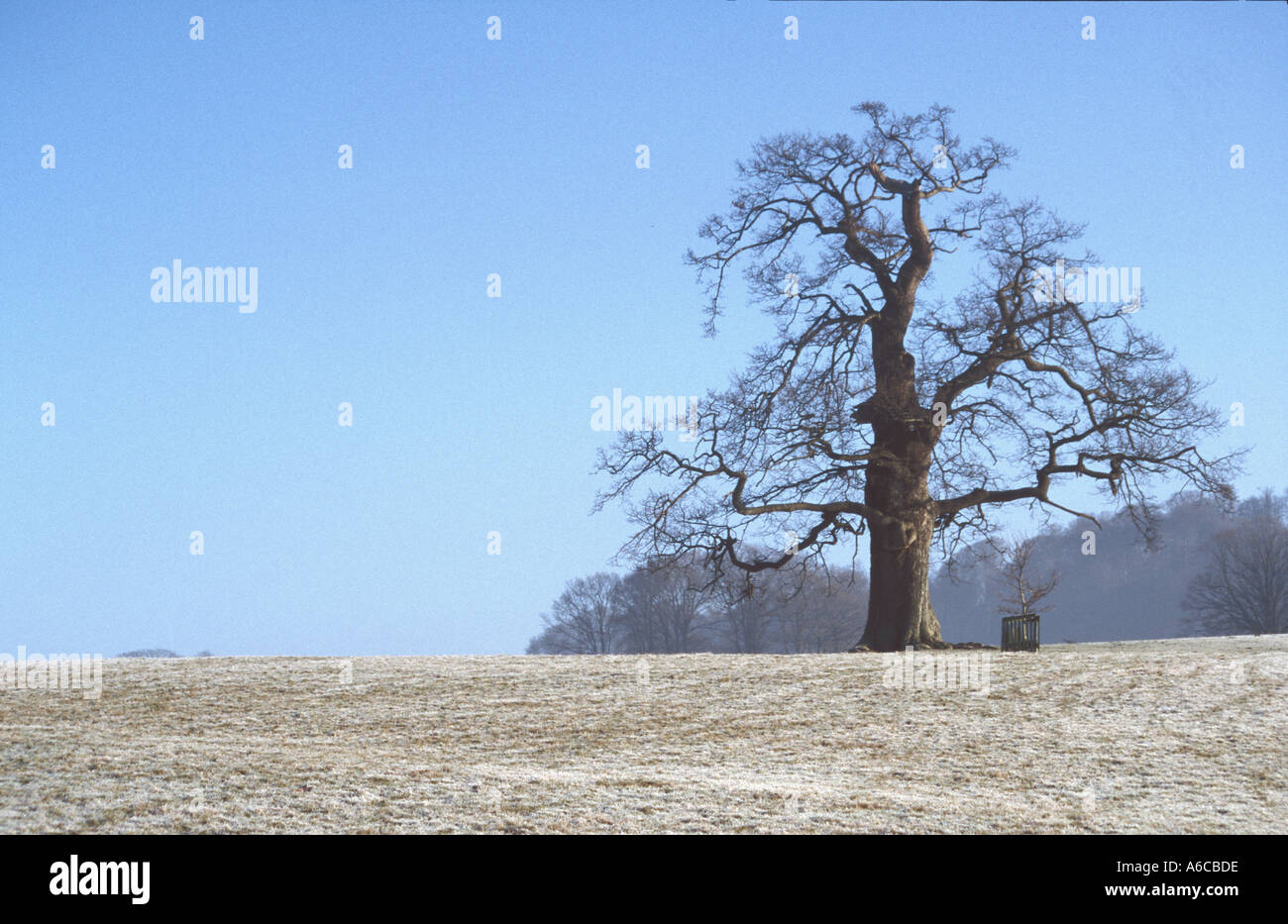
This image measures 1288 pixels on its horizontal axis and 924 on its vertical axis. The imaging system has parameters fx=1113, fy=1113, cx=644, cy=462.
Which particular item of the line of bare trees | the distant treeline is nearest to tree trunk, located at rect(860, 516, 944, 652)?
the distant treeline

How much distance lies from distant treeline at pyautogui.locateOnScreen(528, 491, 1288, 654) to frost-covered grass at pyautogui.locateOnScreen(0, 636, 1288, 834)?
754 cm

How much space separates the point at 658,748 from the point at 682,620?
54.4 m

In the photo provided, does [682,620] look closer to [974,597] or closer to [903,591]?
[903,591]

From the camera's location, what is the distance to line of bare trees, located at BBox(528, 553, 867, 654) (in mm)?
64875

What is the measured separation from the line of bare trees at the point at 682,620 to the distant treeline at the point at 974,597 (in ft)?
0.32

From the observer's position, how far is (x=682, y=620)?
218ft

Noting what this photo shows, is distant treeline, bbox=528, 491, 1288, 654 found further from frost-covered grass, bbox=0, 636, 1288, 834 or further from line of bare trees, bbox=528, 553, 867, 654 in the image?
frost-covered grass, bbox=0, 636, 1288, 834

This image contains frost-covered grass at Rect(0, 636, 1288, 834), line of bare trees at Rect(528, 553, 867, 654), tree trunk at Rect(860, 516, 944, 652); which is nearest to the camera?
frost-covered grass at Rect(0, 636, 1288, 834)

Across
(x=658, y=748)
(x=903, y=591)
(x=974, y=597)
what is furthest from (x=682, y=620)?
(x=974, y=597)

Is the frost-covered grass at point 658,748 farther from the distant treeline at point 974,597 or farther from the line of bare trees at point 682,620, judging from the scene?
the line of bare trees at point 682,620

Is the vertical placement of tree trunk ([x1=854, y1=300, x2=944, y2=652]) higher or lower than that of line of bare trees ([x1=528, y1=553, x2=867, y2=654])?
higher

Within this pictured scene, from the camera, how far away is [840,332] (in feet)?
77.8

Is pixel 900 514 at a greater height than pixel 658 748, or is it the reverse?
pixel 900 514
